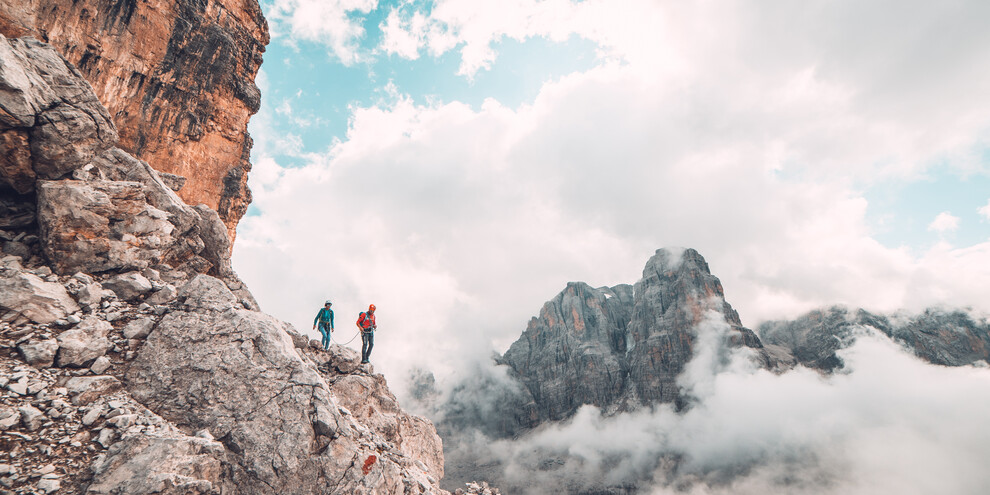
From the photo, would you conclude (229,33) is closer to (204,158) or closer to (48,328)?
(204,158)

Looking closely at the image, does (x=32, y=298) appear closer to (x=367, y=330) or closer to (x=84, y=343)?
(x=84, y=343)

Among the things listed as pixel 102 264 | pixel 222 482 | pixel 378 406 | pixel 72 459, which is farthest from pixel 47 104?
pixel 378 406

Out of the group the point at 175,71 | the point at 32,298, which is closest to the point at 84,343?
the point at 32,298

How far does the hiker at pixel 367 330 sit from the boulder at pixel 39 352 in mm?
12947

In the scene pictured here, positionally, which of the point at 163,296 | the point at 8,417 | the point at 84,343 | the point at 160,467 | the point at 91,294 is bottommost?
the point at 160,467

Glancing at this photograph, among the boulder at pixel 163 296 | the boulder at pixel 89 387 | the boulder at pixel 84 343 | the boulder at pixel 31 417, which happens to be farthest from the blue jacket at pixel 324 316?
the boulder at pixel 31 417

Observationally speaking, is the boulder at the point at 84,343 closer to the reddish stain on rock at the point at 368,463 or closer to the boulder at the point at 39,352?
the boulder at the point at 39,352

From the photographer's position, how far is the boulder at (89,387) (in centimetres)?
960

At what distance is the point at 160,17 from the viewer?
27188 mm

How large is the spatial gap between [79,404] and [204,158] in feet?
94.4

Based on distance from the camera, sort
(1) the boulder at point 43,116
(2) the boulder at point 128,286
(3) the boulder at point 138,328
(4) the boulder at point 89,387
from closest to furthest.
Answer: (4) the boulder at point 89,387, (3) the boulder at point 138,328, (1) the boulder at point 43,116, (2) the boulder at point 128,286

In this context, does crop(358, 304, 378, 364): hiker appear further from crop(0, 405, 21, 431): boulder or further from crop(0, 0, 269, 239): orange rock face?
crop(0, 0, 269, 239): orange rock face

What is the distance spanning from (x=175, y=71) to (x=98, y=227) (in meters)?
21.8

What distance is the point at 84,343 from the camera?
10586 mm
